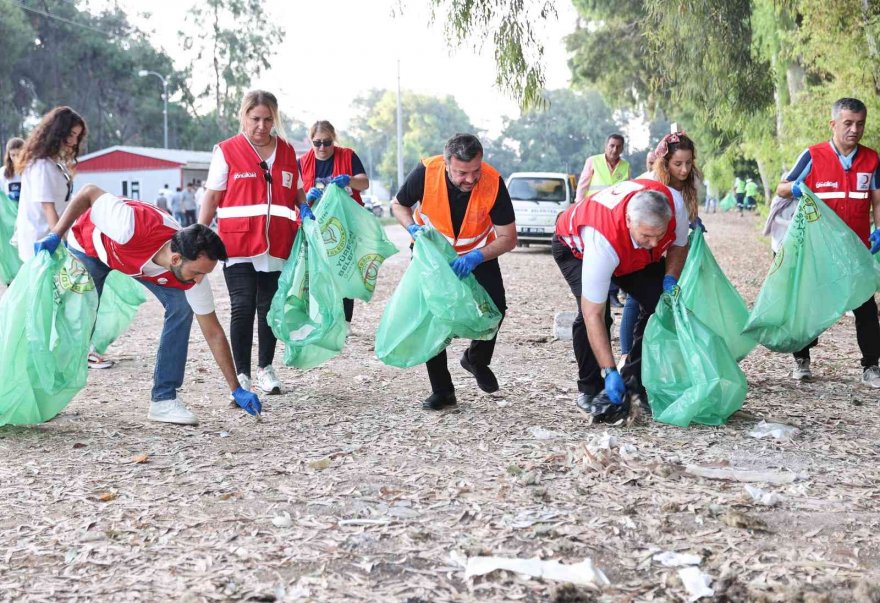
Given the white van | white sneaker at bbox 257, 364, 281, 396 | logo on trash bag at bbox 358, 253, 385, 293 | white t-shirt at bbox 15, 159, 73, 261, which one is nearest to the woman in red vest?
logo on trash bag at bbox 358, 253, 385, 293

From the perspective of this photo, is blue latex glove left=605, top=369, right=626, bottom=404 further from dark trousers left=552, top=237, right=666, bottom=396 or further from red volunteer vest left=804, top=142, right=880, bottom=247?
red volunteer vest left=804, top=142, right=880, bottom=247

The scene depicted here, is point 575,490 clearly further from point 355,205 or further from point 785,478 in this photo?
point 355,205

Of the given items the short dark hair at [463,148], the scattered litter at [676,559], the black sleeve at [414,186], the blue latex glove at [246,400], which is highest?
the short dark hair at [463,148]

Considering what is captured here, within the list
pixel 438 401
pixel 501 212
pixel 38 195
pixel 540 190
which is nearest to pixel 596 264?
pixel 501 212

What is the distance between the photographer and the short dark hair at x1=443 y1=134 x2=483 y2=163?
4613 millimetres

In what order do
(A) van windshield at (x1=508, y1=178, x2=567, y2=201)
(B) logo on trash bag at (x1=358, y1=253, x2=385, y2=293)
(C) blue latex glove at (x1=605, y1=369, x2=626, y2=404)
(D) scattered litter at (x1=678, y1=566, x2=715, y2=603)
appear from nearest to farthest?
(D) scattered litter at (x1=678, y1=566, x2=715, y2=603)
(C) blue latex glove at (x1=605, y1=369, x2=626, y2=404)
(B) logo on trash bag at (x1=358, y1=253, x2=385, y2=293)
(A) van windshield at (x1=508, y1=178, x2=567, y2=201)

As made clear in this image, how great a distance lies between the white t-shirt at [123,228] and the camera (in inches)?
177

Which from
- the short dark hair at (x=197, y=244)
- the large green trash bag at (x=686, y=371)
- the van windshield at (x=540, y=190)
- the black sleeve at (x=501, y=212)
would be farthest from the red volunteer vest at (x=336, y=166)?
the van windshield at (x=540, y=190)

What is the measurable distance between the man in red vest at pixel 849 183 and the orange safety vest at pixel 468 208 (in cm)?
190

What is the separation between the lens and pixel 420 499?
3.75 m

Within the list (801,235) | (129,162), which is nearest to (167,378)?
(801,235)

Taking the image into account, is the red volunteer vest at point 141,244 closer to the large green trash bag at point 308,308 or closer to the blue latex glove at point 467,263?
the large green trash bag at point 308,308

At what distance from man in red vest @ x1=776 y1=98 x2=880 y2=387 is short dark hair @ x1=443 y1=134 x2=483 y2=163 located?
2.07 meters

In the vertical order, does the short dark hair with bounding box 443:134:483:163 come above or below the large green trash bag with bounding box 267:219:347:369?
above
